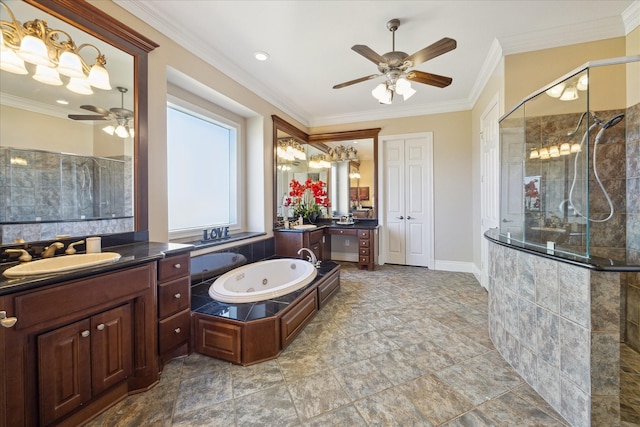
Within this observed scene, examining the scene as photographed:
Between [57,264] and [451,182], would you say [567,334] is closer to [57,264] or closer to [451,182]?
[57,264]

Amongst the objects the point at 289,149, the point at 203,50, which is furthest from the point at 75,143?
the point at 289,149

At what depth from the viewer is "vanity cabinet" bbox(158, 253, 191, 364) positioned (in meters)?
1.81

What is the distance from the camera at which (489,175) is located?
132 inches

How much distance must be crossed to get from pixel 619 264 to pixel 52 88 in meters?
3.51

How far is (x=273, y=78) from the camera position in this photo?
3.49 m

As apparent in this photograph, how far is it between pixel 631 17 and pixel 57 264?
4837 millimetres

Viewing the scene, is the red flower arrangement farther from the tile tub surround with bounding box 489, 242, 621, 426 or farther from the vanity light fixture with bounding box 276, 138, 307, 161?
the tile tub surround with bounding box 489, 242, 621, 426

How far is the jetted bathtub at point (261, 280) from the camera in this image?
2.29 metres

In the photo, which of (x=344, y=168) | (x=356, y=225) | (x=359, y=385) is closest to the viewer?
(x=359, y=385)

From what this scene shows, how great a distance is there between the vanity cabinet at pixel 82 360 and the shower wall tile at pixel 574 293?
2581 mm

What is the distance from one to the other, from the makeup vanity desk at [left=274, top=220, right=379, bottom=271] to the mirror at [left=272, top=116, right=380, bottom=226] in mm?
372

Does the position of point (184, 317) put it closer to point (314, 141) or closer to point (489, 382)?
point (489, 382)

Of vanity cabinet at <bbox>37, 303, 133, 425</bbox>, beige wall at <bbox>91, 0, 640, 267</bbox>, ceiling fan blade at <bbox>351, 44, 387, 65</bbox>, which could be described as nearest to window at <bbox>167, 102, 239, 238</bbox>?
beige wall at <bbox>91, 0, 640, 267</bbox>

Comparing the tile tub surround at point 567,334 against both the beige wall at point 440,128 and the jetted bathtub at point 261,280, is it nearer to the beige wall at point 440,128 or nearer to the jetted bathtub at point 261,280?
the jetted bathtub at point 261,280
